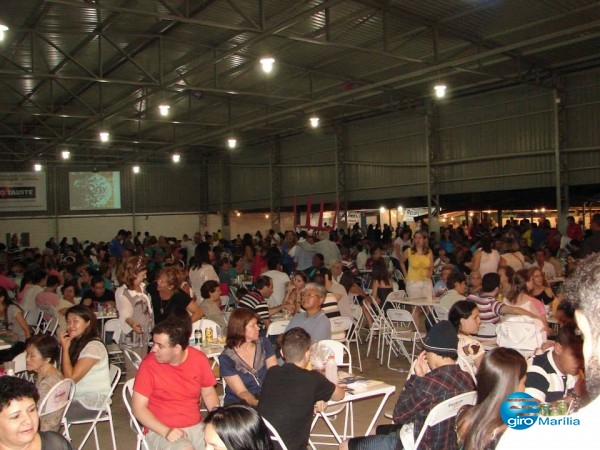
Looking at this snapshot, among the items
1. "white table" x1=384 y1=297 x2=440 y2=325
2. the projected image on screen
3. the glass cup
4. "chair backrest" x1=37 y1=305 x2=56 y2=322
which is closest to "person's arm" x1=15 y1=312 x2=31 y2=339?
"chair backrest" x1=37 y1=305 x2=56 y2=322

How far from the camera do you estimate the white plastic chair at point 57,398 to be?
3672mm

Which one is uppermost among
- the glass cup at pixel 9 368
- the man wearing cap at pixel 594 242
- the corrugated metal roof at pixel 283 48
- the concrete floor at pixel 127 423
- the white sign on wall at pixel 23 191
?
the corrugated metal roof at pixel 283 48

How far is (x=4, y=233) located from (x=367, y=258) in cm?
1716

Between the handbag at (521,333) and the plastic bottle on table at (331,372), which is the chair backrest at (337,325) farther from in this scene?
the plastic bottle on table at (331,372)

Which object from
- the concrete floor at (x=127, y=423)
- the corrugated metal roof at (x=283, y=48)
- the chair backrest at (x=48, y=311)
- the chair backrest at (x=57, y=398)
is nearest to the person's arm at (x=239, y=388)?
the chair backrest at (x=57, y=398)

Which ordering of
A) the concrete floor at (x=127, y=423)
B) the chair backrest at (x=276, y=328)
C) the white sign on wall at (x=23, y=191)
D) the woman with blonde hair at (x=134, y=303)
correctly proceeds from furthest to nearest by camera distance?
the white sign on wall at (x=23, y=191) < the chair backrest at (x=276, y=328) < the woman with blonde hair at (x=134, y=303) < the concrete floor at (x=127, y=423)

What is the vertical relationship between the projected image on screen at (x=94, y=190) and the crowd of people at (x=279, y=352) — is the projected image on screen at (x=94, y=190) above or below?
above

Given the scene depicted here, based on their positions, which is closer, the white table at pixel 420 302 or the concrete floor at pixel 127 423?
the concrete floor at pixel 127 423

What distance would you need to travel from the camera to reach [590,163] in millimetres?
13820

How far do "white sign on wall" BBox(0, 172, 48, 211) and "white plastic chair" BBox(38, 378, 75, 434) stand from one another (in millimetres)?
21967

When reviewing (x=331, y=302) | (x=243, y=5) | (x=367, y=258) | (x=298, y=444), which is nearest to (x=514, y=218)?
(x=367, y=258)

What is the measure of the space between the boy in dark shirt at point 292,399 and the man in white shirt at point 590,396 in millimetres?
2330

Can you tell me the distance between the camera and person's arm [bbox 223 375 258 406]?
385cm

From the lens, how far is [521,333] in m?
5.33
